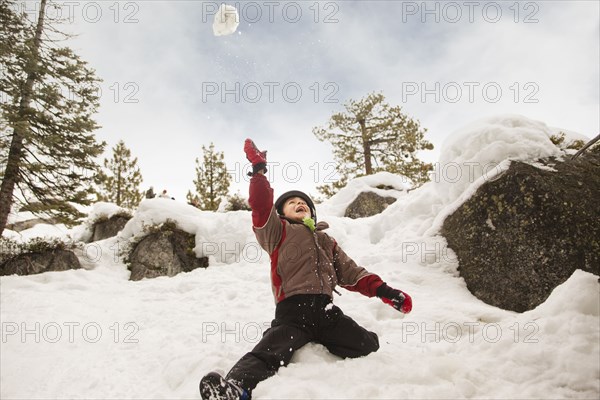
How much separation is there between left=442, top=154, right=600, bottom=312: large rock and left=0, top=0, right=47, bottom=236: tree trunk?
37.0 ft

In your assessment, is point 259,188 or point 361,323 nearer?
point 259,188

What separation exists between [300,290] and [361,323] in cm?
140

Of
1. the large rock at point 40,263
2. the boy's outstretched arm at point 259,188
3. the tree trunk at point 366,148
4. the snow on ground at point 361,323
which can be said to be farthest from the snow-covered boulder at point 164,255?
the tree trunk at point 366,148

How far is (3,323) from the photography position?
4.62 metres

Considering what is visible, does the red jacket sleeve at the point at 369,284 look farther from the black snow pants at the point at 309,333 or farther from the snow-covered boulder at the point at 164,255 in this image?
the snow-covered boulder at the point at 164,255

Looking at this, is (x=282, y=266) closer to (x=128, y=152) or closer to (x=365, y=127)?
(x=365, y=127)

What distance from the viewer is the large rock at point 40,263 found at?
28.6ft

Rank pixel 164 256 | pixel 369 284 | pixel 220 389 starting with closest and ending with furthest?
1. pixel 220 389
2. pixel 369 284
3. pixel 164 256

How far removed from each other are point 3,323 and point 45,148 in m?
7.74

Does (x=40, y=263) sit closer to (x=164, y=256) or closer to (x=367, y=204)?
(x=164, y=256)

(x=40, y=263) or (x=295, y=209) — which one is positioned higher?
(x=295, y=209)

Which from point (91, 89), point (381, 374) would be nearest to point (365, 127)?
point (91, 89)

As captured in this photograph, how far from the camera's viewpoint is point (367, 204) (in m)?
14.2

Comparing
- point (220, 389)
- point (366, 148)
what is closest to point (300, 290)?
point (220, 389)
